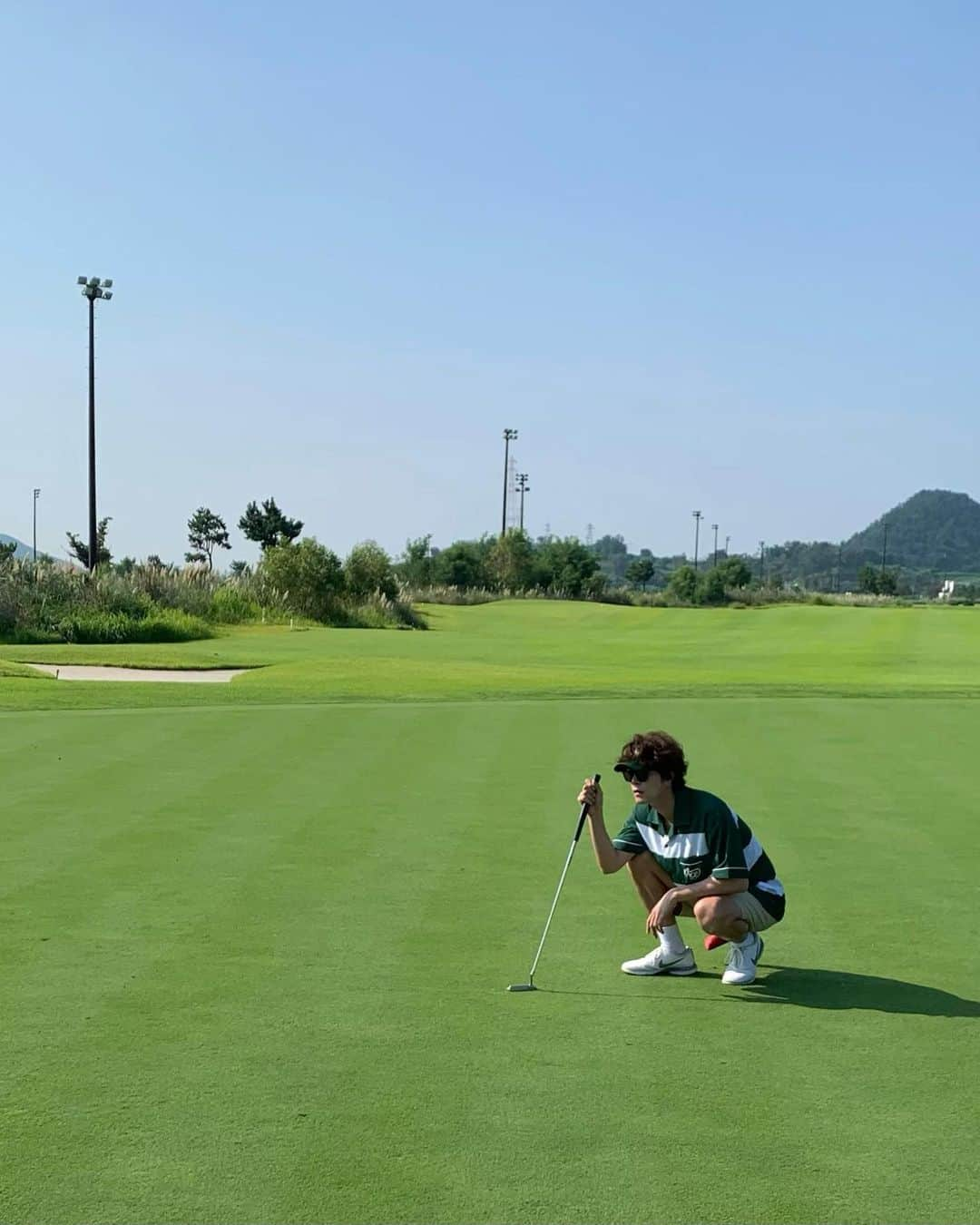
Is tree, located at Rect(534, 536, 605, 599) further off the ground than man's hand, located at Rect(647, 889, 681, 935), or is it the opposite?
tree, located at Rect(534, 536, 605, 599)

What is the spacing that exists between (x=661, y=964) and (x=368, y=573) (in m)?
40.6

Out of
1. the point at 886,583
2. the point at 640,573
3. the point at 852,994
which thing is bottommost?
the point at 852,994

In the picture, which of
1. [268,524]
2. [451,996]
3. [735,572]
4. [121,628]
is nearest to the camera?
[451,996]

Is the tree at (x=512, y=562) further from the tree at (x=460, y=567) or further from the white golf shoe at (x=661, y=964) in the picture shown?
the white golf shoe at (x=661, y=964)

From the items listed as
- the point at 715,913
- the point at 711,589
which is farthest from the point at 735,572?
the point at 715,913

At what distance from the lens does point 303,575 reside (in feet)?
141

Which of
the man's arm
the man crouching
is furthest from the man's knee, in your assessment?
the man's arm

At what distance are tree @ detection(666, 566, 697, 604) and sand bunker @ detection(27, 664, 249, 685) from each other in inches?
2550

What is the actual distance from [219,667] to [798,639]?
18.1 m

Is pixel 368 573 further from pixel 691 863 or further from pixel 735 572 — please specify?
pixel 735 572

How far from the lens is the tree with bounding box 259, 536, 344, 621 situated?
42906mm

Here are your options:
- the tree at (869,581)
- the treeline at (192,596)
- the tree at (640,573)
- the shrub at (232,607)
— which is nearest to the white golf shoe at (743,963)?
Answer: the treeline at (192,596)

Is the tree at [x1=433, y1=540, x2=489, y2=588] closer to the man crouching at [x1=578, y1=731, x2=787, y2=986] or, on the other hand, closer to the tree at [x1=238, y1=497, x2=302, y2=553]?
the tree at [x1=238, y1=497, x2=302, y2=553]

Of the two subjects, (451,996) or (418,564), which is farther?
(418,564)
